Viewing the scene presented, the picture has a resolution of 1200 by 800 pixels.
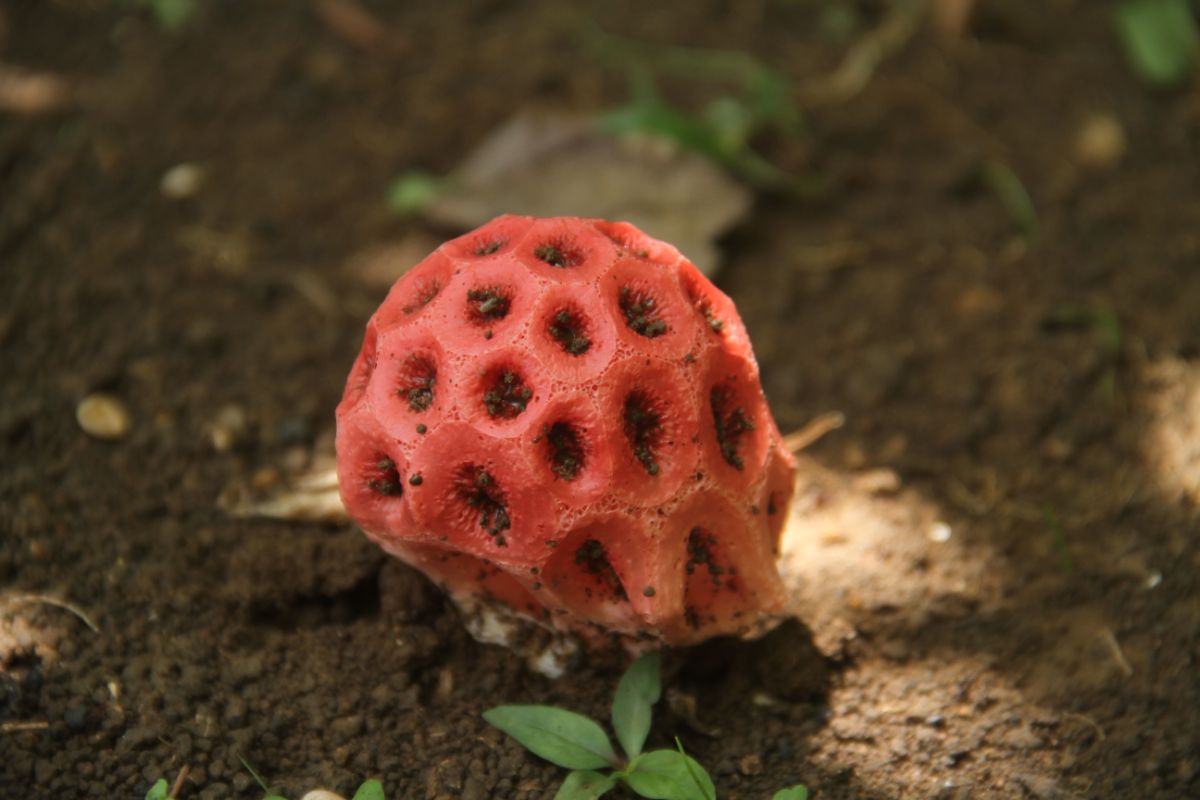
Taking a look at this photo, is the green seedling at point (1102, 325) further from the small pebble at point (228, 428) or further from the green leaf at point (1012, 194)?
the small pebble at point (228, 428)

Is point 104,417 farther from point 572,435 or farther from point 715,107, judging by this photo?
point 715,107

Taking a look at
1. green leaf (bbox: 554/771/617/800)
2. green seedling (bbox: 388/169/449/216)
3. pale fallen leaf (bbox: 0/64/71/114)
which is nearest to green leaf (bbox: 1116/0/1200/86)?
green seedling (bbox: 388/169/449/216)

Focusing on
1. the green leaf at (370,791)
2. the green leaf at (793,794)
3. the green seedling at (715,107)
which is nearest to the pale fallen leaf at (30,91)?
the green seedling at (715,107)

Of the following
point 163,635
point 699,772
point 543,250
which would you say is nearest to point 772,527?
point 699,772

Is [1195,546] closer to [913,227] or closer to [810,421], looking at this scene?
[810,421]

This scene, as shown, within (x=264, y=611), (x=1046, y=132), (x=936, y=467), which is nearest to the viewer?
(x=264, y=611)

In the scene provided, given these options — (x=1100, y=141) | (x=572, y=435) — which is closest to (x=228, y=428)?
(x=572, y=435)
